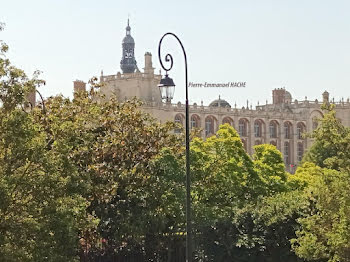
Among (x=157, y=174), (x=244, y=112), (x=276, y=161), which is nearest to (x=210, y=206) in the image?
(x=157, y=174)

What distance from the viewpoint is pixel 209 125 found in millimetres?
91125

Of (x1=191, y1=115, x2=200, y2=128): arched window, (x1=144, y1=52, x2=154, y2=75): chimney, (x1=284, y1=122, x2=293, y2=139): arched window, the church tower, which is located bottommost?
(x1=284, y1=122, x2=293, y2=139): arched window

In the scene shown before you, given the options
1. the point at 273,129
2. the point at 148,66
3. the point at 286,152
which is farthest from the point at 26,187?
the point at 286,152

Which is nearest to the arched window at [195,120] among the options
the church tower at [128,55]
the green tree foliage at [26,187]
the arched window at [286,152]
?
the arched window at [286,152]

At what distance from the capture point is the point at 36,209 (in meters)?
15.4

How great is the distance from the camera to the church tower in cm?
10681

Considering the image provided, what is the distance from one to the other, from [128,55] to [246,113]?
23.6 meters

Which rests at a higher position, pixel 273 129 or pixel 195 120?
pixel 195 120

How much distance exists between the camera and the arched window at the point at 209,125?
90.6 meters

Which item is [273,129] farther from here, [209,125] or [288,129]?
[209,125]

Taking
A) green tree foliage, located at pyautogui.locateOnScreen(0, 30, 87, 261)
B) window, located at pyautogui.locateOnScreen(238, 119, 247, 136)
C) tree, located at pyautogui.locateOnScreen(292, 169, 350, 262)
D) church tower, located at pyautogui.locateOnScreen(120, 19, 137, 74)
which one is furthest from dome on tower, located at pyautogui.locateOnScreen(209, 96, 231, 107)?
green tree foliage, located at pyautogui.locateOnScreen(0, 30, 87, 261)

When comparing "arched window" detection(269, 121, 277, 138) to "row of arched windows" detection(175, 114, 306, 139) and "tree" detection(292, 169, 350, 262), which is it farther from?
"tree" detection(292, 169, 350, 262)

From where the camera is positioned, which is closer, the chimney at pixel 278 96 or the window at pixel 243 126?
the window at pixel 243 126

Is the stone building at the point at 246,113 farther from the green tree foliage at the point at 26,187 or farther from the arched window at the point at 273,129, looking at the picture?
the green tree foliage at the point at 26,187
